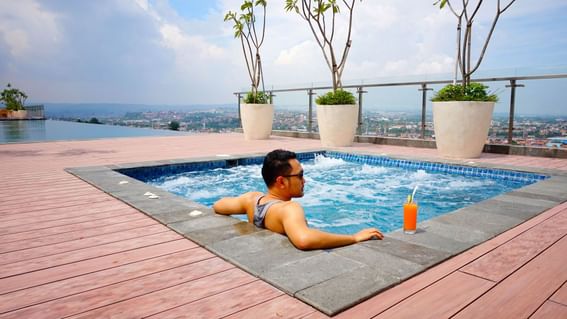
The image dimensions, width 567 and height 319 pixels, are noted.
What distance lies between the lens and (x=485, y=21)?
582 cm

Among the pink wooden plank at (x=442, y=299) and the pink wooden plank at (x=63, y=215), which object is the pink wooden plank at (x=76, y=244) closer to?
the pink wooden plank at (x=63, y=215)

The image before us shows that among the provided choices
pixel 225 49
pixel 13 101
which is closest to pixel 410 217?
pixel 225 49

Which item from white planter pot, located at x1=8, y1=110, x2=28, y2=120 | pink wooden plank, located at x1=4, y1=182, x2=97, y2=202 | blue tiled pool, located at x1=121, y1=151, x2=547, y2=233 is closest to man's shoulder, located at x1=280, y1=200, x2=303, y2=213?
blue tiled pool, located at x1=121, y1=151, x2=547, y2=233

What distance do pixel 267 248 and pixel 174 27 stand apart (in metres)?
15.1

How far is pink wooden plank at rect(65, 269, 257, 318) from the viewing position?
1274 millimetres

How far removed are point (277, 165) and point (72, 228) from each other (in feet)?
4.44

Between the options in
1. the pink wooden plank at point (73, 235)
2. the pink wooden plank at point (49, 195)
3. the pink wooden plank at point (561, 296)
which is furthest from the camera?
the pink wooden plank at point (49, 195)

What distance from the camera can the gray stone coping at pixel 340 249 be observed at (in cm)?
145

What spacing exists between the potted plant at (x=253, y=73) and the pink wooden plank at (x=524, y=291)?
7.24m

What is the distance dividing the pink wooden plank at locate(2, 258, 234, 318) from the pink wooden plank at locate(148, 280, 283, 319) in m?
0.15

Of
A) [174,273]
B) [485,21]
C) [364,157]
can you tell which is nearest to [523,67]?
[485,21]

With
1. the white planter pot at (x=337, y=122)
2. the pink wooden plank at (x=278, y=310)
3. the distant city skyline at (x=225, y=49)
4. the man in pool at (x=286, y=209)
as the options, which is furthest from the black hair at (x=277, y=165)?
the white planter pot at (x=337, y=122)

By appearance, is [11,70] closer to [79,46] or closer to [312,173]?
[79,46]

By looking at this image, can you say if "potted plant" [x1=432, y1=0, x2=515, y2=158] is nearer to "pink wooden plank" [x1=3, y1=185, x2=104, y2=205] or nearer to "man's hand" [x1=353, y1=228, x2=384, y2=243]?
"man's hand" [x1=353, y1=228, x2=384, y2=243]
